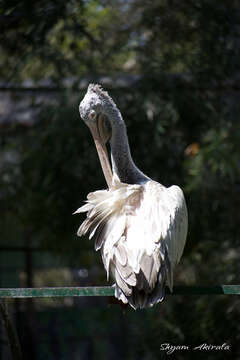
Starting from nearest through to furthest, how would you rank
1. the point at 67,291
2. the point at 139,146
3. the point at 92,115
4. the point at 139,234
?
1. the point at 67,291
2. the point at 139,234
3. the point at 92,115
4. the point at 139,146

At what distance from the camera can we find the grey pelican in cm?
349

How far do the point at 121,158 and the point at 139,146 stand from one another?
2751 mm

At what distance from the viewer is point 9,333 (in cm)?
371

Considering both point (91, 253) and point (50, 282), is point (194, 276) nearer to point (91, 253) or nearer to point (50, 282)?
point (91, 253)

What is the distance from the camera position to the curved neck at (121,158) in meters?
4.67

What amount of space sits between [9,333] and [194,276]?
4.40 meters

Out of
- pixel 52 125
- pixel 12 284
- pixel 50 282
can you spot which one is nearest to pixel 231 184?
pixel 52 125

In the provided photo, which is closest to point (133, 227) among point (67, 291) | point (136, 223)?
point (136, 223)

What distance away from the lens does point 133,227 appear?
12.4ft

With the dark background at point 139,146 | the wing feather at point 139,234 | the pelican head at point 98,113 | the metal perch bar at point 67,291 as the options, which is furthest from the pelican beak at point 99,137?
the dark background at point 139,146

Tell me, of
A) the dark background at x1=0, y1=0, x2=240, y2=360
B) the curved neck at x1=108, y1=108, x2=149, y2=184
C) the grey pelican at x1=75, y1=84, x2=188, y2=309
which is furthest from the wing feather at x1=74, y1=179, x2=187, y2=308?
the dark background at x1=0, y1=0, x2=240, y2=360

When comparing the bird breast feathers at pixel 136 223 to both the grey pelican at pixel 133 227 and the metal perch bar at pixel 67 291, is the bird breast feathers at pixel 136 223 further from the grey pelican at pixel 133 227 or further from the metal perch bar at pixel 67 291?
the metal perch bar at pixel 67 291

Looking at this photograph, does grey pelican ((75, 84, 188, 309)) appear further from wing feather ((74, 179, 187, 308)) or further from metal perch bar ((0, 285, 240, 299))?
metal perch bar ((0, 285, 240, 299))

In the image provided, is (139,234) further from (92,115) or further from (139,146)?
(139,146)
